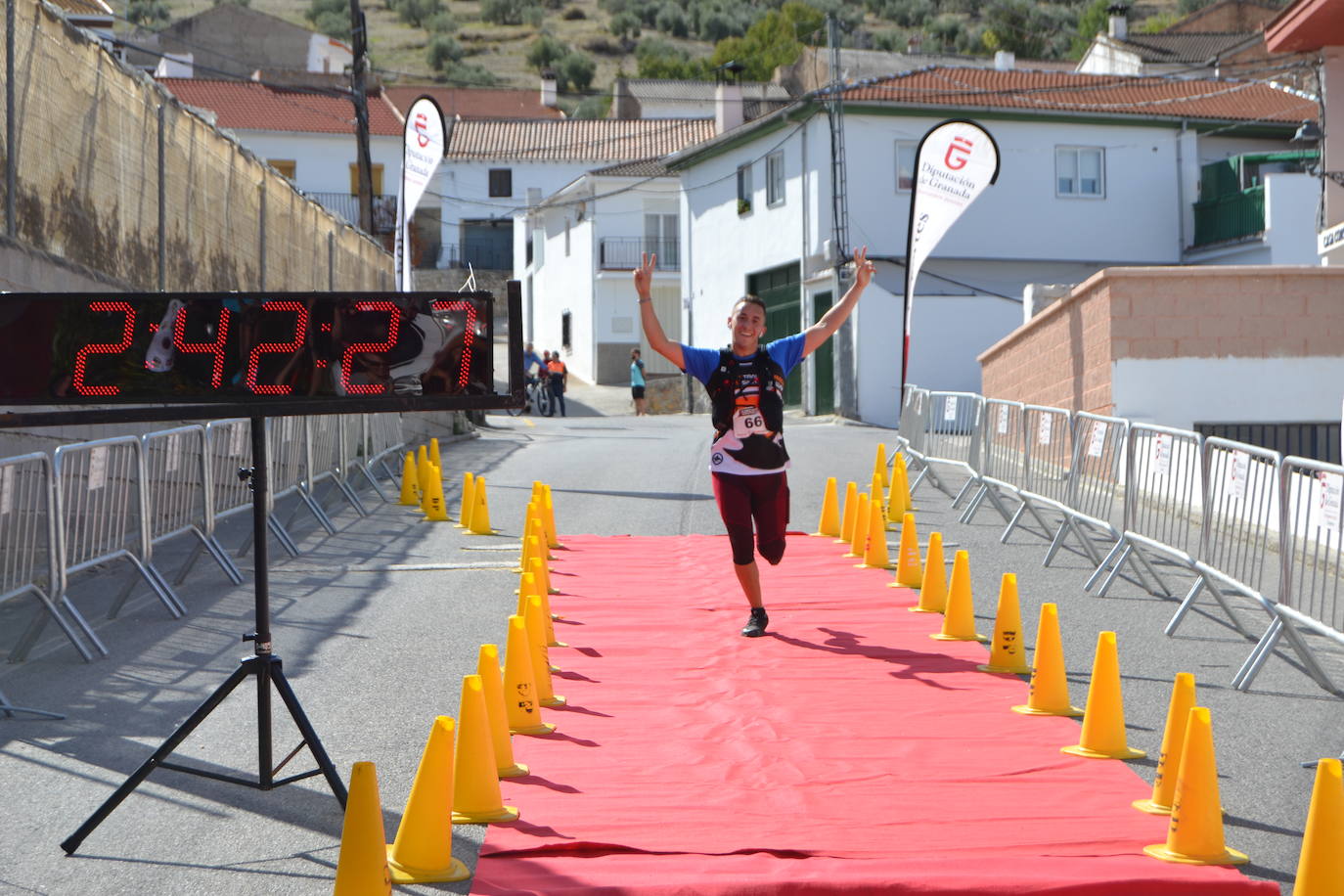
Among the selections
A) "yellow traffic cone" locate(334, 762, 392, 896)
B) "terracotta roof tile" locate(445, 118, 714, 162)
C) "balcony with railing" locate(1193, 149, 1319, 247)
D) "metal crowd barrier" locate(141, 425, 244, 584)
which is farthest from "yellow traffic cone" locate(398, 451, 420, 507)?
"terracotta roof tile" locate(445, 118, 714, 162)

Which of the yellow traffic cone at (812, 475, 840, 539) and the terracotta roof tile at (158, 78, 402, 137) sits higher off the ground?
the terracotta roof tile at (158, 78, 402, 137)

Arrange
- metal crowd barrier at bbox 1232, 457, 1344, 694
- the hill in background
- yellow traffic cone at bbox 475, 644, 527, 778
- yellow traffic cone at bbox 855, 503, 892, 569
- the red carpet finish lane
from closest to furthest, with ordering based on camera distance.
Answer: the red carpet finish lane → yellow traffic cone at bbox 475, 644, 527, 778 → metal crowd barrier at bbox 1232, 457, 1344, 694 → yellow traffic cone at bbox 855, 503, 892, 569 → the hill in background

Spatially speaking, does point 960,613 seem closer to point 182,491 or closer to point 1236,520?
point 1236,520

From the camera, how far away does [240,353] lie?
568 cm

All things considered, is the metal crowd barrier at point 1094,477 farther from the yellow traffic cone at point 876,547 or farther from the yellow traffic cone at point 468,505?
the yellow traffic cone at point 468,505

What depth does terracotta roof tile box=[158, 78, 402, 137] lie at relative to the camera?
6312 cm

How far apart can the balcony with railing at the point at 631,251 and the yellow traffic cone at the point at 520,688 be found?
44.0 metres

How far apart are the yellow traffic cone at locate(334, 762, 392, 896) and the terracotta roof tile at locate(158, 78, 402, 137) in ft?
200

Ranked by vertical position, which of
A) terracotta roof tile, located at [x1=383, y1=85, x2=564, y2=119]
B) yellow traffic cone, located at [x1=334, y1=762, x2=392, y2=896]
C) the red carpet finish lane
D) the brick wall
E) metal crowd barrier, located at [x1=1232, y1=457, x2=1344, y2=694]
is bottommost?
Answer: the red carpet finish lane

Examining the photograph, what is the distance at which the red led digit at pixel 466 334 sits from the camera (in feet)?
18.8

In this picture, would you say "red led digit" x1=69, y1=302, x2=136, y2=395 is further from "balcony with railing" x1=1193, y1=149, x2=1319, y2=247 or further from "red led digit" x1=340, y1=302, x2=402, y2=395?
"balcony with railing" x1=1193, y1=149, x2=1319, y2=247

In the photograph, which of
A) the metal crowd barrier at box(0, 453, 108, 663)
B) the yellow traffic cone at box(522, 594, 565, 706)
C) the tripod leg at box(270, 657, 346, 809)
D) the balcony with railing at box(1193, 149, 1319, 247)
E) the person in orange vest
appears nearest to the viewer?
the tripod leg at box(270, 657, 346, 809)

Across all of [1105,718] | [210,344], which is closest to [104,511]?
[210,344]

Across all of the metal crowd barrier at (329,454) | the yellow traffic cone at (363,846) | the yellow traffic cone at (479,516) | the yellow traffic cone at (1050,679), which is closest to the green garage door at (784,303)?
the metal crowd barrier at (329,454)
